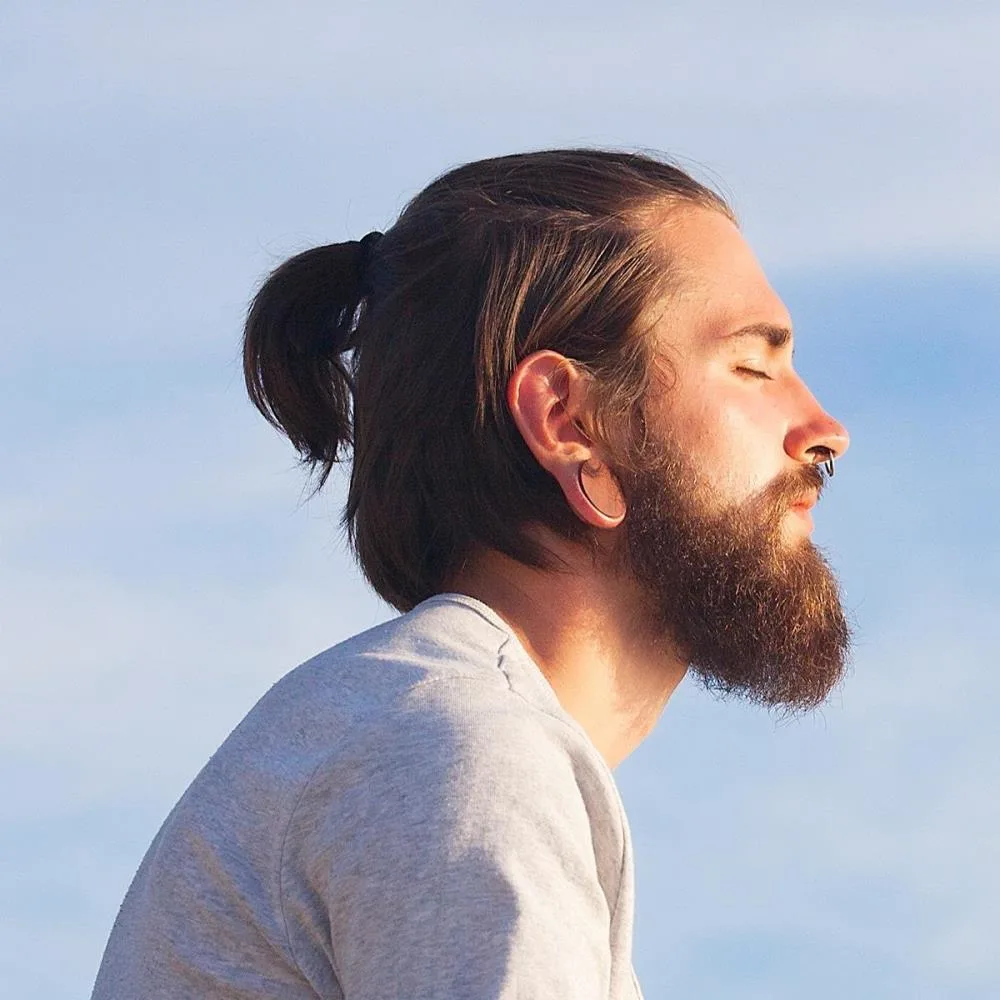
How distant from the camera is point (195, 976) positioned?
129 inches

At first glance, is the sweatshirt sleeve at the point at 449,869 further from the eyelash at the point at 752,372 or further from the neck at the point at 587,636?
the eyelash at the point at 752,372

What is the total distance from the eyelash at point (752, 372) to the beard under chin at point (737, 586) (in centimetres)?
28

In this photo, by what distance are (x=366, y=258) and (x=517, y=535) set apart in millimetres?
1246

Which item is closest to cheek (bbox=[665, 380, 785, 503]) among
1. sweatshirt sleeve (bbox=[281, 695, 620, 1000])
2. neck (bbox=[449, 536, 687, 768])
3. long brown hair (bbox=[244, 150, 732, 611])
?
long brown hair (bbox=[244, 150, 732, 611])

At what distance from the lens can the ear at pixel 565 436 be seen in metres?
4.66

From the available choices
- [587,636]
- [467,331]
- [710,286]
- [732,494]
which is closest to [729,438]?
[732,494]

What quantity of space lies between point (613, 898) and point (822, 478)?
183cm

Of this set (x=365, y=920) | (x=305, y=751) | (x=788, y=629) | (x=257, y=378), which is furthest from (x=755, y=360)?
(x=365, y=920)

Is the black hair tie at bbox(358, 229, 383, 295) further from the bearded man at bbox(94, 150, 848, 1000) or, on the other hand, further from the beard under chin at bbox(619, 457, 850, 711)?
the beard under chin at bbox(619, 457, 850, 711)

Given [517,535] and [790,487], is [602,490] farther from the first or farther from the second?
[790,487]

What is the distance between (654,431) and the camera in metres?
4.71

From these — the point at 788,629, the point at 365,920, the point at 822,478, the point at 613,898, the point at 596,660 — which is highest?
the point at 822,478

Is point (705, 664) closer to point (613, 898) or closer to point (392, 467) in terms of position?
point (392, 467)

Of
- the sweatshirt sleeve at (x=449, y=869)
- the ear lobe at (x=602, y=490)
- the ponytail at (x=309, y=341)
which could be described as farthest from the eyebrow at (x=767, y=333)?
the sweatshirt sleeve at (x=449, y=869)
